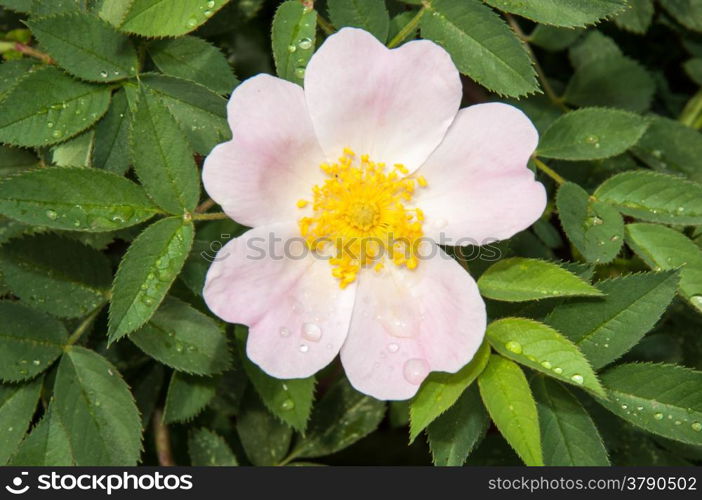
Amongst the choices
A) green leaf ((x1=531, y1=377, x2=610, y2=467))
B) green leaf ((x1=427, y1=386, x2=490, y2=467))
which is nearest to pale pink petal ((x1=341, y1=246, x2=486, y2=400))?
green leaf ((x1=427, y1=386, x2=490, y2=467))

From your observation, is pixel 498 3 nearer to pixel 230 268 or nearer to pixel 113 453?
pixel 230 268

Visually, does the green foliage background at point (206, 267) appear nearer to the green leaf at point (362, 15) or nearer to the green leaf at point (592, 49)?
the green leaf at point (362, 15)

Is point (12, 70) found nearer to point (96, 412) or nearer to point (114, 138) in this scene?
point (114, 138)

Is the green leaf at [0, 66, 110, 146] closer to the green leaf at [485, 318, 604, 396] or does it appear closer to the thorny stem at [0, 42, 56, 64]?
the thorny stem at [0, 42, 56, 64]

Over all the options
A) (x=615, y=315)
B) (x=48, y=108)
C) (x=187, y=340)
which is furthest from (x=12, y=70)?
(x=615, y=315)

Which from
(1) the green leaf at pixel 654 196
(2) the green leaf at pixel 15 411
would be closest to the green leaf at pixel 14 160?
(2) the green leaf at pixel 15 411

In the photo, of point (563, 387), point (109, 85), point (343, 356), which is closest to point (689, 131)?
point (563, 387)

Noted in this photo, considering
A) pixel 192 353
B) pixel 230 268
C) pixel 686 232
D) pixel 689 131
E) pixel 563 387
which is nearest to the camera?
pixel 230 268
